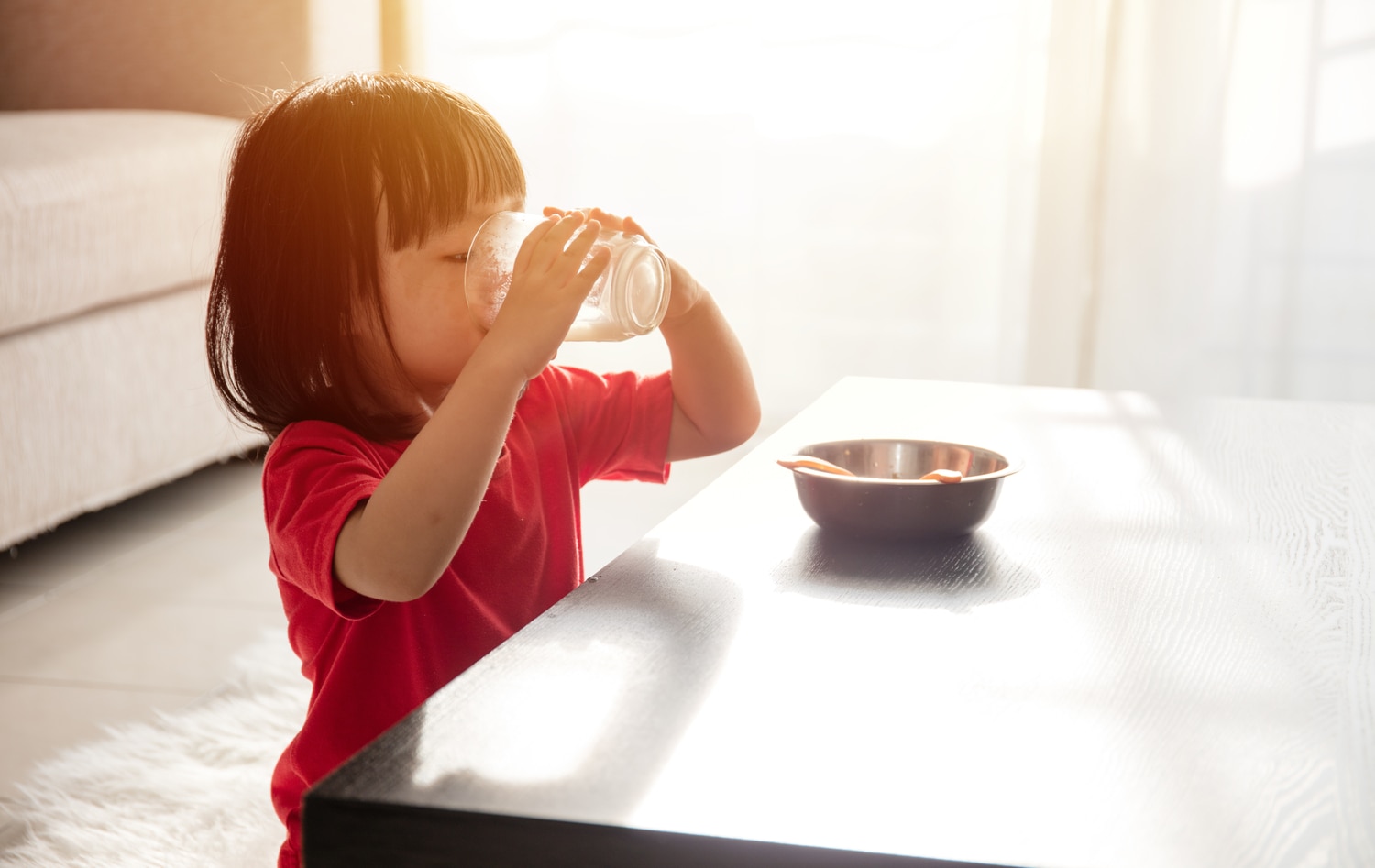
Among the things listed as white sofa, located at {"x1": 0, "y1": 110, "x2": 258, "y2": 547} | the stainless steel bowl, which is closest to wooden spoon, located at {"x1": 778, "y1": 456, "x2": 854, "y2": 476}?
the stainless steel bowl

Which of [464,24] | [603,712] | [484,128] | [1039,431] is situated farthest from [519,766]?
[464,24]

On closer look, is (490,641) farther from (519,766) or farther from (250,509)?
(250,509)

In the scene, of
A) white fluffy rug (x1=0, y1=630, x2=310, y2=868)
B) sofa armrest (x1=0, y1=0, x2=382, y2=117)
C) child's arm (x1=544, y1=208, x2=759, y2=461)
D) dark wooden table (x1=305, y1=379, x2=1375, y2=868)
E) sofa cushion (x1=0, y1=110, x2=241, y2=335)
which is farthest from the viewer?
sofa armrest (x1=0, y1=0, x2=382, y2=117)

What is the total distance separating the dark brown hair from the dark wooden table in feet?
0.73

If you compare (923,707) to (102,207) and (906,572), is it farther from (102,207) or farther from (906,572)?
(102,207)

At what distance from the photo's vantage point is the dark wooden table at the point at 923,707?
394 millimetres

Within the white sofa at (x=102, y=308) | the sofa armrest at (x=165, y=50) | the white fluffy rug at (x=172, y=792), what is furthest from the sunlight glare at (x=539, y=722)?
the sofa armrest at (x=165, y=50)

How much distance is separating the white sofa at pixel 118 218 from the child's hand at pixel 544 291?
3.98 feet

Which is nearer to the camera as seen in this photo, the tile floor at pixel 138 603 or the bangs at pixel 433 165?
the bangs at pixel 433 165

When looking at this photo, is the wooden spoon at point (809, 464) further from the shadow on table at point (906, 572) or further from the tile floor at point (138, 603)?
the tile floor at point (138, 603)

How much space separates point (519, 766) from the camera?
43 centimetres

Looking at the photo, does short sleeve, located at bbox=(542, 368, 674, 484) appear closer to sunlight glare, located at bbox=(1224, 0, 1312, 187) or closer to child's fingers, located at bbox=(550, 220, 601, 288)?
child's fingers, located at bbox=(550, 220, 601, 288)

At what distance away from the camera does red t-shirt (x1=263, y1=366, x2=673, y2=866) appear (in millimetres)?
698

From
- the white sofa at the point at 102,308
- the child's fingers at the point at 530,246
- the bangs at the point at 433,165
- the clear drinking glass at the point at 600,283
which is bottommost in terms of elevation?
the white sofa at the point at 102,308
